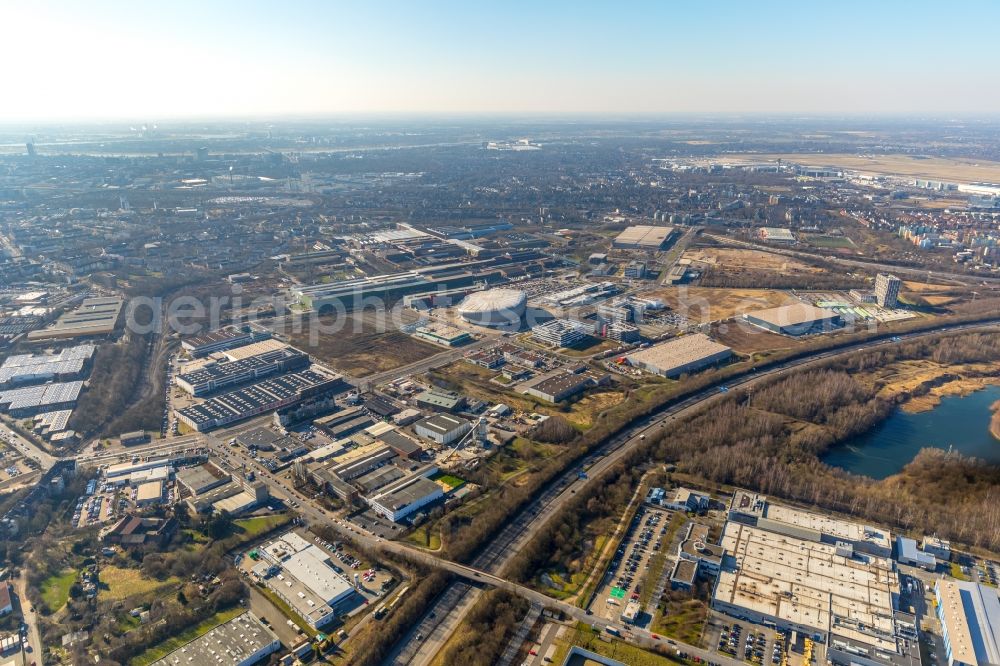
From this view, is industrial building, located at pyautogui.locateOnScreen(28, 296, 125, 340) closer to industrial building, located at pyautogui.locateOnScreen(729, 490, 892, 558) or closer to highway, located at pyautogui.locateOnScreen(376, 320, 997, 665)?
highway, located at pyautogui.locateOnScreen(376, 320, 997, 665)

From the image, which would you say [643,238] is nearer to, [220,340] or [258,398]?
[220,340]

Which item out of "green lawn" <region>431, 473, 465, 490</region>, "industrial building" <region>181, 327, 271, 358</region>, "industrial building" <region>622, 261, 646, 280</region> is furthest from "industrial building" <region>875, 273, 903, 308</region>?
"industrial building" <region>181, 327, 271, 358</region>

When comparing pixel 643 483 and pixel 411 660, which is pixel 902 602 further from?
pixel 411 660

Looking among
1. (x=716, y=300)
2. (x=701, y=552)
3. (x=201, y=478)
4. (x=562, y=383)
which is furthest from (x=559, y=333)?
(x=201, y=478)

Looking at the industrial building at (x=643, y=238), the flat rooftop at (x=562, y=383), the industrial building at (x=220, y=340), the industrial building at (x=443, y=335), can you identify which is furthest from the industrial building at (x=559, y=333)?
the industrial building at (x=643, y=238)

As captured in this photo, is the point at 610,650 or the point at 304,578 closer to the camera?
the point at 610,650

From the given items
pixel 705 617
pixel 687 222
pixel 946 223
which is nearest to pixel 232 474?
pixel 705 617

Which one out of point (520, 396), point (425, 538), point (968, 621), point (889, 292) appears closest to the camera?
point (968, 621)
